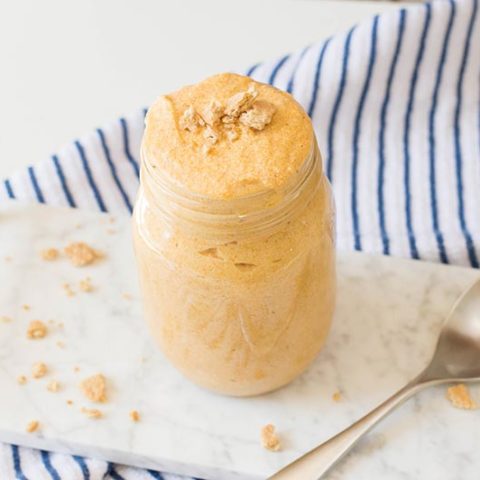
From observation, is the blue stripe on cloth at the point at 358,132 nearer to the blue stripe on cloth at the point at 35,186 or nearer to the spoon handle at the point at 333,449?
the spoon handle at the point at 333,449

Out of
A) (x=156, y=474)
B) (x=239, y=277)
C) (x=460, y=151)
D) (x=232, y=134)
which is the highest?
(x=232, y=134)

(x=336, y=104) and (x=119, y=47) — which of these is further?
(x=119, y=47)

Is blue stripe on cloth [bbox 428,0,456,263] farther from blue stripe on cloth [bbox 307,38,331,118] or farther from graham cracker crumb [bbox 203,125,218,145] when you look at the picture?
graham cracker crumb [bbox 203,125,218,145]

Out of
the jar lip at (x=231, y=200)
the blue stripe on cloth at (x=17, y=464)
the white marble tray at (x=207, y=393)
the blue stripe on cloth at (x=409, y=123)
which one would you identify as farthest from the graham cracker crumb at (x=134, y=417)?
the blue stripe on cloth at (x=409, y=123)

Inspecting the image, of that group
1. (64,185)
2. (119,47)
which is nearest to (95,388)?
(64,185)

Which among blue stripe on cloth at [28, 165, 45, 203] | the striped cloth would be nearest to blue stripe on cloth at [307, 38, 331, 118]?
the striped cloth

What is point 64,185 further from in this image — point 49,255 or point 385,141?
point 385,141

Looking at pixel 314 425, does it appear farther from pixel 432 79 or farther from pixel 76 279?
pixel 432 79

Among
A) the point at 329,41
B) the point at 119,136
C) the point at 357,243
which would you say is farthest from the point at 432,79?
the point at 119,136
